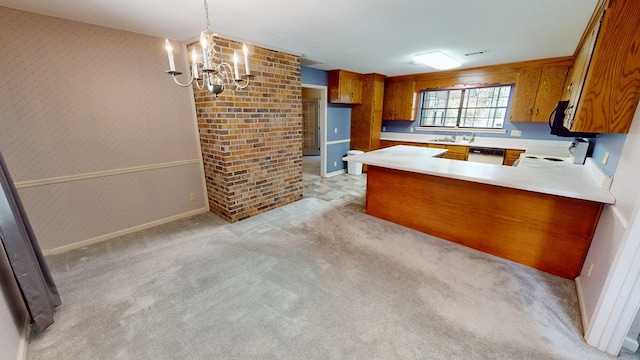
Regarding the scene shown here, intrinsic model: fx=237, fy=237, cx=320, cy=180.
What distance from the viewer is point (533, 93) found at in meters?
4.10

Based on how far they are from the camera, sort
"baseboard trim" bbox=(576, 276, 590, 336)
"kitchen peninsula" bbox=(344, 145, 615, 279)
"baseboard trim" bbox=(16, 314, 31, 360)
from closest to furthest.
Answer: "baseboard trim" bbox=(16, 314, 31, 360)
"baseboard trim" bbox=(576, 276, 590, 336)
"kitchen peninsula" bbox=(344, 145, 615, 279)

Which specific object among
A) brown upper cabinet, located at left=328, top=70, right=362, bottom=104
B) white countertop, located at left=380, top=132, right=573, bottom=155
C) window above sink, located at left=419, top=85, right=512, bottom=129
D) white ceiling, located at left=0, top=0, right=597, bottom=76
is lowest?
white countertop, located at left=380, top=132, right=573, bottom=155

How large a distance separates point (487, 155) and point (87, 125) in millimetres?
6072

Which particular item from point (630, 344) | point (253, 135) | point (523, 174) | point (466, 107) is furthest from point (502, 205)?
point (466, 107)

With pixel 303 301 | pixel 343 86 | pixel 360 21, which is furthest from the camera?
pixel 343 86

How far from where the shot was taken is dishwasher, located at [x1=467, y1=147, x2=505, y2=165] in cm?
450

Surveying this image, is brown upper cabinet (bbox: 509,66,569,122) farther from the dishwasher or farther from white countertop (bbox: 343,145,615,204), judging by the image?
white countertop (bbox: 343,145,615,204)

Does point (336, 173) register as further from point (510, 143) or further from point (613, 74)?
point (613, 74)

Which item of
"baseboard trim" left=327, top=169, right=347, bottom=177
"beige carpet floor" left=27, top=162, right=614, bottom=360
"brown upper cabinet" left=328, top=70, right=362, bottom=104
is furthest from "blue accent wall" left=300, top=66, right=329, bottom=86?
"beige carpet floor" left=27, top=162, right=614, bottom=360

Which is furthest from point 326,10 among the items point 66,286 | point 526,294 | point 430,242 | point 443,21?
point 66,286

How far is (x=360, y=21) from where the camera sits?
2297 millimetres

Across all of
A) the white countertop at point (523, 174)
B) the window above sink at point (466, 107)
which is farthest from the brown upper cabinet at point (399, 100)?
the white countertop at point (523, 174)

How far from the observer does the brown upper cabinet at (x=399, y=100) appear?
5.42 meters

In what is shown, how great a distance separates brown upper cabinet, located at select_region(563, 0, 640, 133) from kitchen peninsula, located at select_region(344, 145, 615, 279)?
540 millimetres
